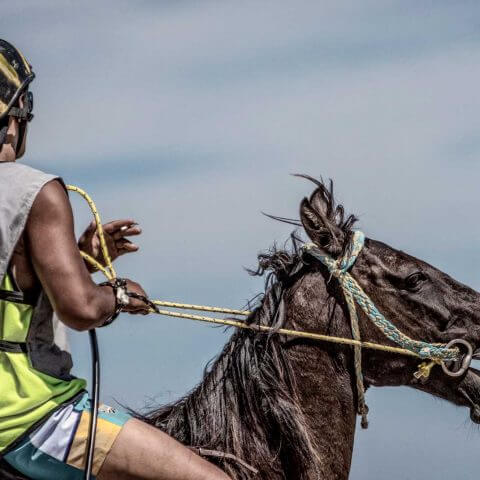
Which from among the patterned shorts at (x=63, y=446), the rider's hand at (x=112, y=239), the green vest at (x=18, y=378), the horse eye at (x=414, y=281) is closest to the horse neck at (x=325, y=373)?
the horse eye at (x=414, y=281)

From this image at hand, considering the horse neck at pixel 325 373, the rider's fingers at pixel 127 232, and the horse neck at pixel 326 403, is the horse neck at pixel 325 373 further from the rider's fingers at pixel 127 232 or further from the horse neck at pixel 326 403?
the rider's fingers at pixel 127 232

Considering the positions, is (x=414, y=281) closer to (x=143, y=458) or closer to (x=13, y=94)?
(x=143, y=458)

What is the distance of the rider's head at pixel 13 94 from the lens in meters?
4.89

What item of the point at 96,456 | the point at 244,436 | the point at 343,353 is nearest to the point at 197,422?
the point at 244,436

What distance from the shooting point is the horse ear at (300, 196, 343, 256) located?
6.54m

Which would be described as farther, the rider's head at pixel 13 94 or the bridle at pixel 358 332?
the bridle at pixel 358 332

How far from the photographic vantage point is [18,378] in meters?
4.73

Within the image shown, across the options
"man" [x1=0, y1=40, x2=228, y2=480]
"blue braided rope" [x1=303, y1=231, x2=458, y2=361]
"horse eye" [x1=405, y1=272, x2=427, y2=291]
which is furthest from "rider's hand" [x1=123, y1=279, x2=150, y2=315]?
"horse eye" [x1=405, y1=272, x2=427, y2=291]

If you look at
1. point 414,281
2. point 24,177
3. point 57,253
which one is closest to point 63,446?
point 57,253

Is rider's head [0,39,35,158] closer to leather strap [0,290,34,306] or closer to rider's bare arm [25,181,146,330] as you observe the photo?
rider's bare arm [25,181,146,330]

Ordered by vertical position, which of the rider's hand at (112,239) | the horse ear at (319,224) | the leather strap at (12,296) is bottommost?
the leather strap at (12,296)

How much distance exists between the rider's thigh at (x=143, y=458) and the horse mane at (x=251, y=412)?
974mm

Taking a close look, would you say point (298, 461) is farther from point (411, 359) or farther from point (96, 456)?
point (96, 456)

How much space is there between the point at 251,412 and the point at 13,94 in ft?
7.58
